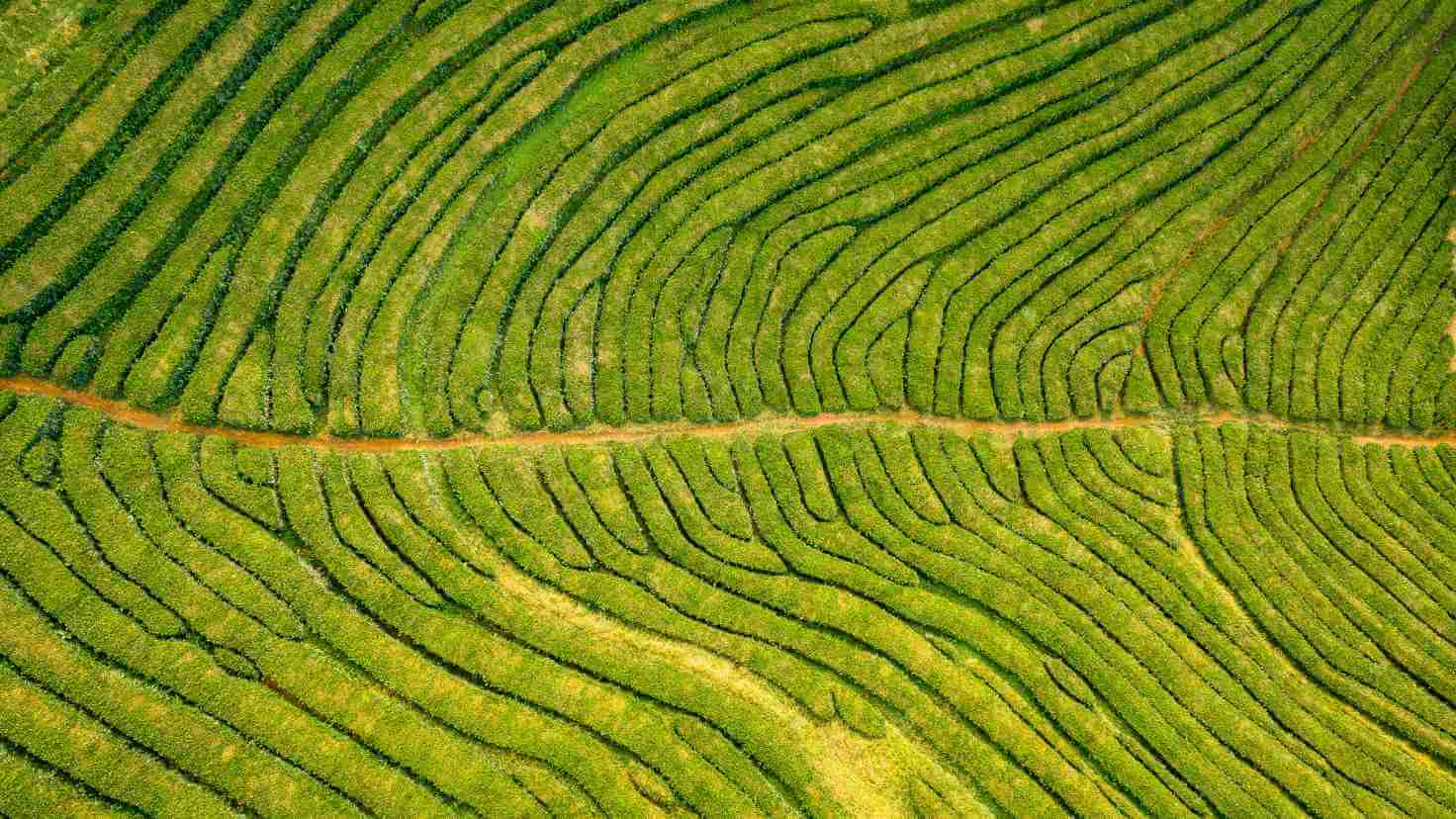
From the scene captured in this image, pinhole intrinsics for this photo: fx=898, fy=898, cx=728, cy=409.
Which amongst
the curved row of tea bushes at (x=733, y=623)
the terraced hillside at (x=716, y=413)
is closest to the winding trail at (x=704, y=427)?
the terraced hillside at (x=716, y=413)

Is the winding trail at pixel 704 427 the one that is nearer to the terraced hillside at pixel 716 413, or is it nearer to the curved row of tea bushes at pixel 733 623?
the terraced hillside at pixel 716 413

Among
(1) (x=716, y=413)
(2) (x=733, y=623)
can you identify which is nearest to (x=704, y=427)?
(1) (x=716, y=413)

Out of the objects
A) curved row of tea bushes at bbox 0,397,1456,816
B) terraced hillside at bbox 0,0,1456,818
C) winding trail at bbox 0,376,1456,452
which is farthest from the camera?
winding trail at bbox 0,376,1456,452

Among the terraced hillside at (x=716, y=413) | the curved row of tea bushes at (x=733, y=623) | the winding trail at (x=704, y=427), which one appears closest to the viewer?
the curved row of tea bushes at (x=733, y=623)

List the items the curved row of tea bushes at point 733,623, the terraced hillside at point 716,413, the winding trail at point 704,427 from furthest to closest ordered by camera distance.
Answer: the winding trail at point 704,427, the terraced hillside at point 716,413, the curved row of tea bushes at point 733,623

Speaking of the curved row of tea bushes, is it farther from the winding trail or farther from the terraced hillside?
the winding trail

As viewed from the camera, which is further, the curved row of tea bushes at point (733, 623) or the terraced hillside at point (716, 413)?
the terraced hillside at point (716, 413)

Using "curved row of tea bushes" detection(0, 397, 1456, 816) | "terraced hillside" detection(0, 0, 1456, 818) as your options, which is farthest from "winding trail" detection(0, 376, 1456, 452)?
"curved row of tea bushes" detection(0, 397, 1456, 816)
